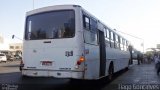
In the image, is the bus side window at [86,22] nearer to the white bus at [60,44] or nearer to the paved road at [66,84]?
A: the white bus at [60,44]

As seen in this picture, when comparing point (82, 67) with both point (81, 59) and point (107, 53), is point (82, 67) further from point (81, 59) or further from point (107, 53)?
point (107, 53)

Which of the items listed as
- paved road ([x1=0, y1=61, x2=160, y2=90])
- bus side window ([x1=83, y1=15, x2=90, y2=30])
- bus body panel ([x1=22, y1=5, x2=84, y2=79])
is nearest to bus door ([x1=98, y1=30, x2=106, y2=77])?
paved road ([x1=0, y1=61, x2=160, y2=90])

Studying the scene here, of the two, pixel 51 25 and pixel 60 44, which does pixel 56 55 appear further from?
pixel 51 25

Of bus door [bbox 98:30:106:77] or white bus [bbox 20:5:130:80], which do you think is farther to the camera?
bus door [bbox 98:30:106:77]

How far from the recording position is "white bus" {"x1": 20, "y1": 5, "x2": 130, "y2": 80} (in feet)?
39.9

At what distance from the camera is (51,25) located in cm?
1277

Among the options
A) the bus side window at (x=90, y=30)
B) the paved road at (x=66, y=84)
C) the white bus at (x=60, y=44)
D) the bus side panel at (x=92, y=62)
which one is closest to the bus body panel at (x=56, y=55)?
the white bus at (x=60, y=44)

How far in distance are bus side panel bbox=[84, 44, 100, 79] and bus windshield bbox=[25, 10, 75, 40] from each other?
3.39 feet

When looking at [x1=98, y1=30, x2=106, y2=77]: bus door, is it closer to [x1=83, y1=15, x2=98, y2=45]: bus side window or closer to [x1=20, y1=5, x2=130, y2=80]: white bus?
[x1=83, y1=15, x2=98, y2=45]: bus side window

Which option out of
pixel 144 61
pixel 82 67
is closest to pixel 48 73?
pixel 82 67

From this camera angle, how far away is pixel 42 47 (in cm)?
1287

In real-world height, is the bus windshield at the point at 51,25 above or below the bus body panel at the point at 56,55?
above

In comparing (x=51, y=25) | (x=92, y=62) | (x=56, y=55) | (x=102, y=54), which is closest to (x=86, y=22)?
(x=51, y=25)

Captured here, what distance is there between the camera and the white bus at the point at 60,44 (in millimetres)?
12148
